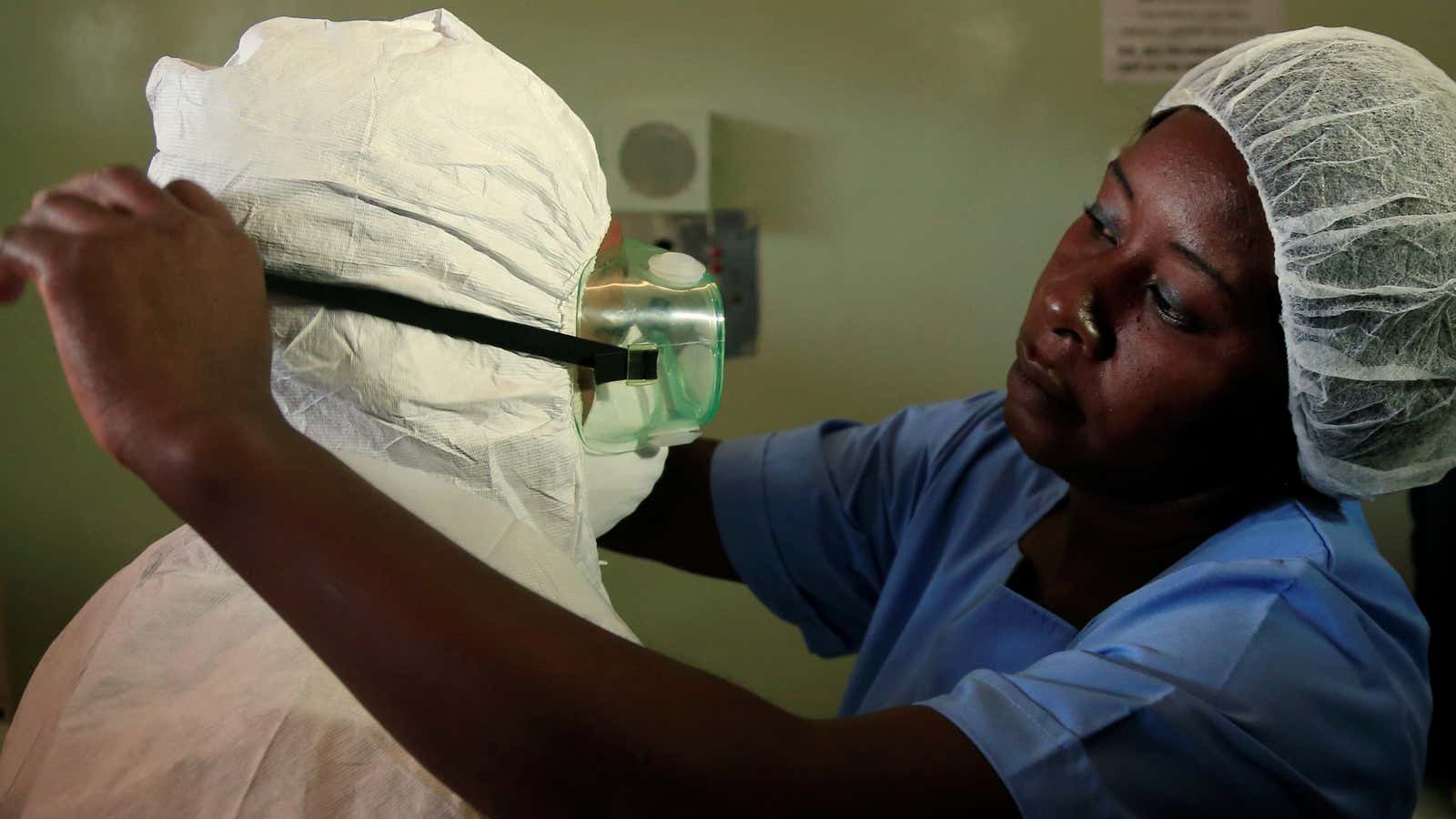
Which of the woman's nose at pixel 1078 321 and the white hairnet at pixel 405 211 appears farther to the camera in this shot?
the woman's nose at pixel 1078 321

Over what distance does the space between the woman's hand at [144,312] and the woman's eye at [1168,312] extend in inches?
22.3

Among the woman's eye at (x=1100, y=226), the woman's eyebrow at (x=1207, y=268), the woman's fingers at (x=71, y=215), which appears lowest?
the woman's eyebrow at (x=1207, y=268)

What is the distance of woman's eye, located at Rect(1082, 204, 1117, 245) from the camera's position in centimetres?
79

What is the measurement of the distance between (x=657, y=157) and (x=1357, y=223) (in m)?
0.90

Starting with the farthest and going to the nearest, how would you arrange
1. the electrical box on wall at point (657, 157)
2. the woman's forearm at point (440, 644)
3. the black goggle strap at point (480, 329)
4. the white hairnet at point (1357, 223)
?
the electrical box on wall at point (657, 157) → the white hairnet at point (1357, 223) → the black goggle strap at point (480, 329) → the woman's forearm at point (440, 644)

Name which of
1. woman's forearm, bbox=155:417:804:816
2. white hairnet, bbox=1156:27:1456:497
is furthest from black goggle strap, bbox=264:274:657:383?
white hairnet, bbox=1156:27:1456:497

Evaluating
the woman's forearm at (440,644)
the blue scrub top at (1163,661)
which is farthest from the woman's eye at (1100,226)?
the woman's forearm at (440,644)

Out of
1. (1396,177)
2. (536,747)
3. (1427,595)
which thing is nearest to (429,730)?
(536,747)

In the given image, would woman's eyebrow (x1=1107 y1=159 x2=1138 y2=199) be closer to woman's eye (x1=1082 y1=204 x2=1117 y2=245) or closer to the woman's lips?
woman's eye (x1=1082 y1=204 x2=1117 y2=245)

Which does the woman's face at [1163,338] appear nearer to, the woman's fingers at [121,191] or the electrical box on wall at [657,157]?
the woman's fingers at [121,191]

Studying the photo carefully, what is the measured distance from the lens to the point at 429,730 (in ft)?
1.50

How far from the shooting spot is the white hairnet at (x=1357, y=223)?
2.27ft

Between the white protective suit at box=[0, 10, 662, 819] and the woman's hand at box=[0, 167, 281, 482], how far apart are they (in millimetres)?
64

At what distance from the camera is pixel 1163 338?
2.42 feet
